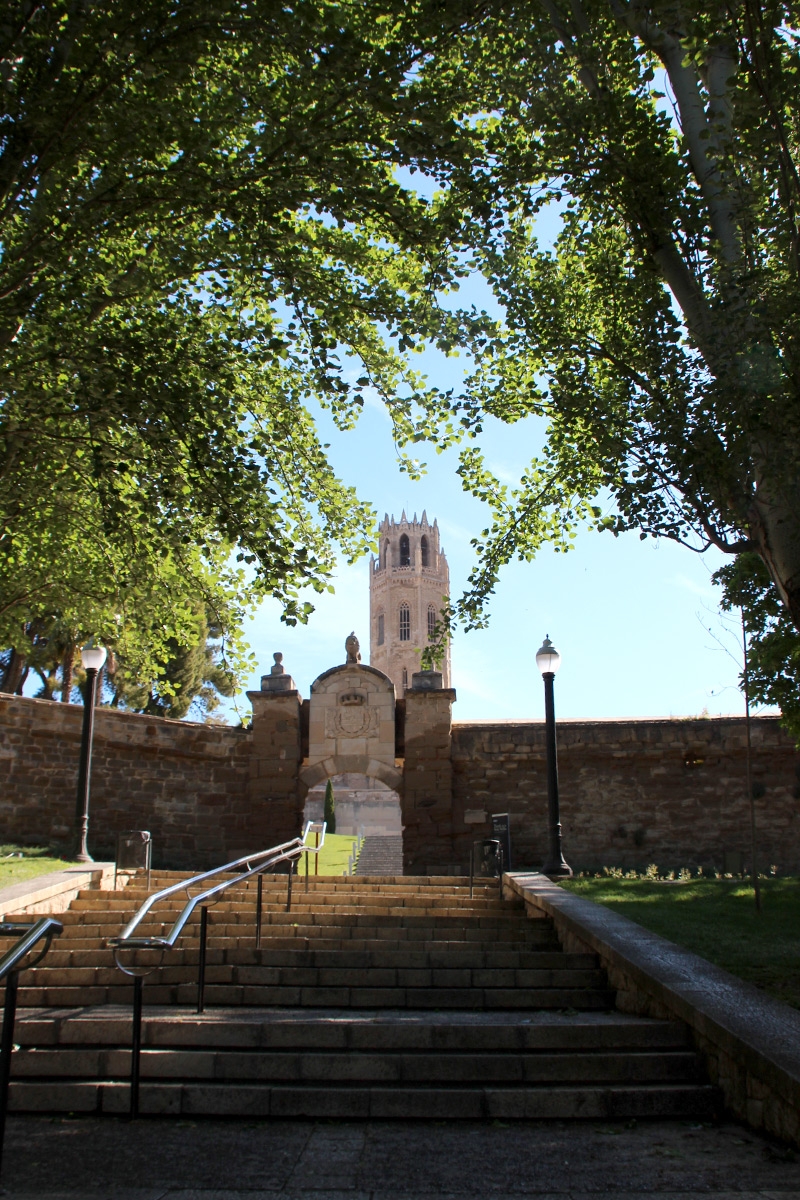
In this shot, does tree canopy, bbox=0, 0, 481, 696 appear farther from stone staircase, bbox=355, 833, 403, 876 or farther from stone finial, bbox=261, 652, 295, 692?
stone staircase, bbox=355, 833, 403, 876

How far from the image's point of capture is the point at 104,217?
7055 mm

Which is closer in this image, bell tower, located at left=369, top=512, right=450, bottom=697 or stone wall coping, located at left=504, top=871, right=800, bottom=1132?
stone wall coping, located at left=504, top=871, right=800, bottom=1132

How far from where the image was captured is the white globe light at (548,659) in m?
12.0

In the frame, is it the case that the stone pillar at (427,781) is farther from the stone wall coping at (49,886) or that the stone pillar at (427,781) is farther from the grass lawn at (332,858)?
the stone wall coping at (49,886)

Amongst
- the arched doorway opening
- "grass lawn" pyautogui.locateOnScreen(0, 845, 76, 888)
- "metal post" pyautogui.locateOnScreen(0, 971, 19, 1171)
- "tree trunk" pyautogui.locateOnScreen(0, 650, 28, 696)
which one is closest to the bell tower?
the arched doorway opening

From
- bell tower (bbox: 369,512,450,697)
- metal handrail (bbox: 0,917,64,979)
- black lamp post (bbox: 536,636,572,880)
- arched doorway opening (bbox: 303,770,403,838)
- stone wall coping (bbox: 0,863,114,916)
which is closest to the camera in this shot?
metal handrail (bbox: 0,917,64,979)

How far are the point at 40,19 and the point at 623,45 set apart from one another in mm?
4320

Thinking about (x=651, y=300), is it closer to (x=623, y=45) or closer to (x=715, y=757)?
(x=623, y=45)

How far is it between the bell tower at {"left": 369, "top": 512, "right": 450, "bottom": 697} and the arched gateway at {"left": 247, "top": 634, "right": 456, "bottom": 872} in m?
70.2

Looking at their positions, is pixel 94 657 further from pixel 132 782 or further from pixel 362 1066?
pixel 362 1066

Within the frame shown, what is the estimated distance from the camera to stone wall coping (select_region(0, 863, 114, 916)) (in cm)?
775

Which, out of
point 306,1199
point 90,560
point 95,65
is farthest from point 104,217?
point 306,1199

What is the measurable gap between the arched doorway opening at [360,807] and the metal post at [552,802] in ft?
92.0

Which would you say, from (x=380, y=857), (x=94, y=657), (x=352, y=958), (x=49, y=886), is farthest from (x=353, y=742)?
(x=352, y=958)
